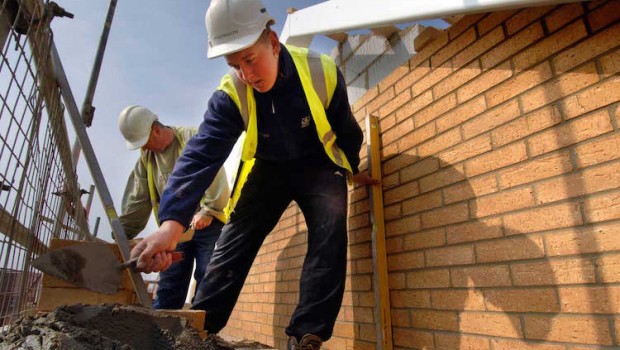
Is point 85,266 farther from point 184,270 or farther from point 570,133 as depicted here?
point 570,133

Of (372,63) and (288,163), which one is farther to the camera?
(372,63)

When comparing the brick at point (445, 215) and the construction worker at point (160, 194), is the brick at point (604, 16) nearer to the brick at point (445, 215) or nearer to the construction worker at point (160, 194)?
the brick at point (445, 215)

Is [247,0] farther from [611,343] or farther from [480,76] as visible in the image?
[611,343]

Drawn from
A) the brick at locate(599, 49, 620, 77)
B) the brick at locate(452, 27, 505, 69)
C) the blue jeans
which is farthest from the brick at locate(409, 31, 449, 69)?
the blue jeans

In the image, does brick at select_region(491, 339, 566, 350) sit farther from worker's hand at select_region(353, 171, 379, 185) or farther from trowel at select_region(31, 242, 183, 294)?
trowel at select_region(31, 242, 183, 294)

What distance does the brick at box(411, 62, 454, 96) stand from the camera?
7.24 feet

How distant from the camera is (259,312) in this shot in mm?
3826

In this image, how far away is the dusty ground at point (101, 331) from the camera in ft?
3.74

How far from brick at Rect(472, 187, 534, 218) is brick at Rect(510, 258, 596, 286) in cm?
24

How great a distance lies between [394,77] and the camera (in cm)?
263

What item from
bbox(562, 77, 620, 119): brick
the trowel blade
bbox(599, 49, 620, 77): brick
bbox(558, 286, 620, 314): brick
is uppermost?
bbox(599, 49, 620, 77): brick

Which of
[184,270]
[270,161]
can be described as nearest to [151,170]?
[184,270]

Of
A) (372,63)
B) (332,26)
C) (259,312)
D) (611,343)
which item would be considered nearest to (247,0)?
(332,26)

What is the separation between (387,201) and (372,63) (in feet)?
3.85
